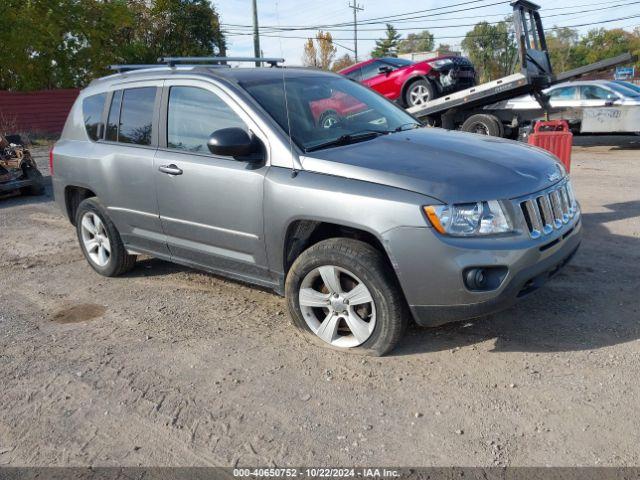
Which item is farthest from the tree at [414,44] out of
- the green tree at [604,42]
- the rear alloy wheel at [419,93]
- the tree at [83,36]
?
the rear alloy wheel at [419,93]

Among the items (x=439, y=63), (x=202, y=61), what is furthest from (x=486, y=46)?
(x=202, y=61)

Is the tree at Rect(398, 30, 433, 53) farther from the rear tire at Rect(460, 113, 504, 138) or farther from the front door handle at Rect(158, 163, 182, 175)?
the front door handle at Rect(158, 163, 182, 175)

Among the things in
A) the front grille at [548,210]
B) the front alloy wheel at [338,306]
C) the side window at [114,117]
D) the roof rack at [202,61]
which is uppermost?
the roof rack at [202,61]

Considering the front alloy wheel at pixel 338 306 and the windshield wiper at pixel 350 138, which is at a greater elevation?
the windshield wiper at pixel 350 138

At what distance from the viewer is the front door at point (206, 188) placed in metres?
4.04

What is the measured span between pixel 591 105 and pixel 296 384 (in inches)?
497

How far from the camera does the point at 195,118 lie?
4426 mm

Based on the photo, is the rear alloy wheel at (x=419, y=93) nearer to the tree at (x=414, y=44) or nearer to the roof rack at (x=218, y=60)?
the roof rack at (x=218, y=60)

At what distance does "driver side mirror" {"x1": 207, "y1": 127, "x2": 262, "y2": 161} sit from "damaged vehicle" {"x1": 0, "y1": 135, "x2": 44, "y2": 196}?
7574mm

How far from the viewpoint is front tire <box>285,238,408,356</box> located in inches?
138

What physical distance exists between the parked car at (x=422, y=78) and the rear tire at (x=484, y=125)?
890mm

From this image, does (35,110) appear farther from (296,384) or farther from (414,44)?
(414,44)

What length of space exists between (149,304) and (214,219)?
1.14 metres

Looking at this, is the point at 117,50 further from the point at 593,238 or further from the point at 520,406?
the point at 520,406
